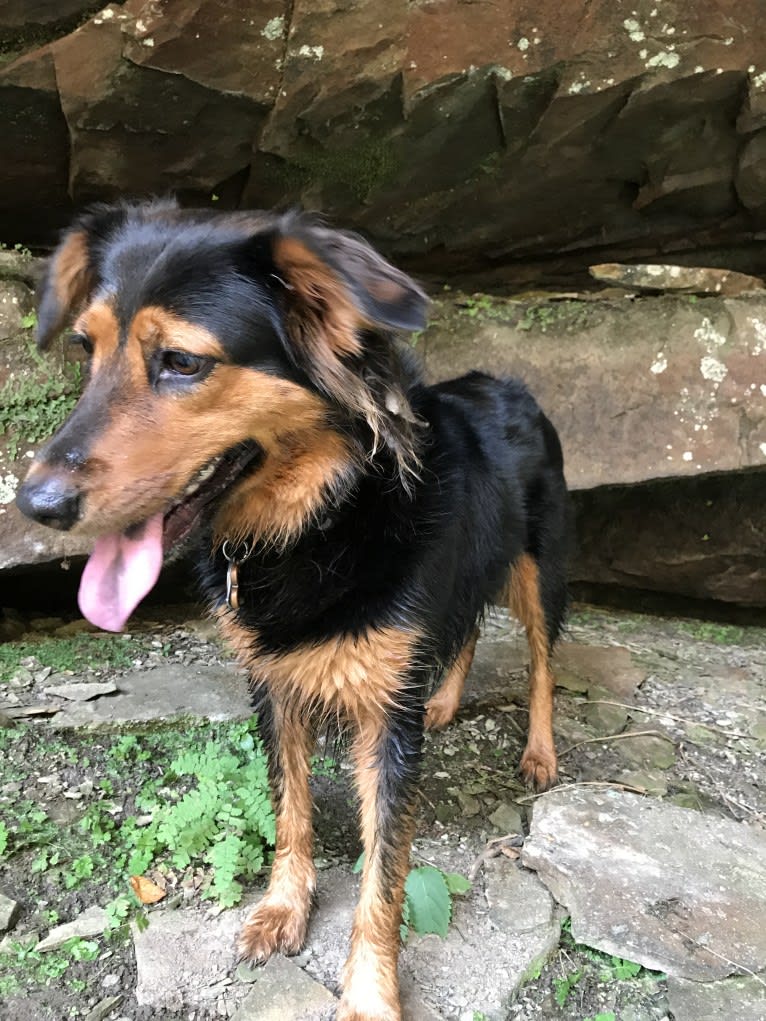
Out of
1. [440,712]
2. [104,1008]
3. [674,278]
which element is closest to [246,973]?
[104,1008]

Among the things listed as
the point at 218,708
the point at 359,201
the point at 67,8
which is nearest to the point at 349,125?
the point at 359,201

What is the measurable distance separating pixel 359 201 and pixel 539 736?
287 cm

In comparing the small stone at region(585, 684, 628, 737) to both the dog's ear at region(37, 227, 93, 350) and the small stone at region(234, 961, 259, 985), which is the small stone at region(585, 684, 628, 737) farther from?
the dog's ear at region(37, 227, 93, 350)

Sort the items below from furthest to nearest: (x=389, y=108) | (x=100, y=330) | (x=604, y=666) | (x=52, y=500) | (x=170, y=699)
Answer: (x=604, y=666)
(x=389, y=108)
(x=170, y=699)
(x=100, y=330)
(x=52, y=500)

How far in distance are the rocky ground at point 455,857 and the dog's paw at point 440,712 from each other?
75 mm

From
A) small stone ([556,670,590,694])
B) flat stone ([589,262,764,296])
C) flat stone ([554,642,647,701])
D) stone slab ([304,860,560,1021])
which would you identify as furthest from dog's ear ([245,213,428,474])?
flat stone ([589,262,764,296])

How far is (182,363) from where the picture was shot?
177 centimetres

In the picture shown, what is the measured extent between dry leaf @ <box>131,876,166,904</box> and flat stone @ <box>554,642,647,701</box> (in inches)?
92.3

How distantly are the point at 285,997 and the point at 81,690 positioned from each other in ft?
5.64

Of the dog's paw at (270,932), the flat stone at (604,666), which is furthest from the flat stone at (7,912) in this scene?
the flat stone at (604,666)

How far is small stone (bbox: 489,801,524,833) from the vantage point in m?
2.81

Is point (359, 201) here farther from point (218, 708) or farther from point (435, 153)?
point (218, 708)

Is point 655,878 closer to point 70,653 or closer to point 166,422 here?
point 166,422

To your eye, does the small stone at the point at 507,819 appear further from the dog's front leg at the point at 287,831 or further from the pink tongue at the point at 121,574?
the pink tongue at the point at 121,574
